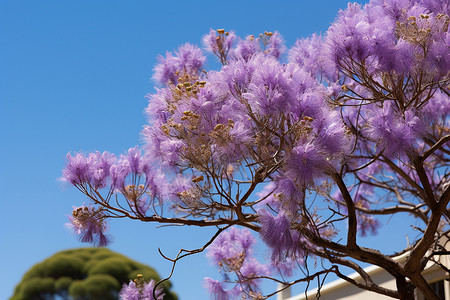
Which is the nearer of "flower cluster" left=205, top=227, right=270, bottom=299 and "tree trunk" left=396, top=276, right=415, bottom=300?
"tree trunk" left=396, top=276, right=415, bottom=300

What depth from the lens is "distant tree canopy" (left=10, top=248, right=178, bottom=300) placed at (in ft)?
47.2

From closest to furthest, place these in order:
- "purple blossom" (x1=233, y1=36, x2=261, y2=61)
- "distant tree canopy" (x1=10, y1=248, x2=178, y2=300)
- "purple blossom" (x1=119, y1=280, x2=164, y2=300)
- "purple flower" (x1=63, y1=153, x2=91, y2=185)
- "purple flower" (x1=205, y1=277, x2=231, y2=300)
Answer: "purple flower" (x1=63, y1=153, x2=91, y2=185) < "purple blossom" (x1=119, y1=280, x2=164, y2=300) < "purple flower" (x1=205, y1=277, x2=231, y2=300) < "purple blossom" (x1=233, y1=36, x2=261, y2=61) < "distant tree canopy" (x1=10, y1=248, x2=178, y2=300)

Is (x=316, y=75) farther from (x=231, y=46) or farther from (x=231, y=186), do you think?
(x=231, y=186)

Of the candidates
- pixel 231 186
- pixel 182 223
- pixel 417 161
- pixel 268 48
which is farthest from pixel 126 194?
pixel 268 48

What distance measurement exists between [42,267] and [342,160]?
1192 centimetres

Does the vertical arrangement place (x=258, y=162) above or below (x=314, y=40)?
below

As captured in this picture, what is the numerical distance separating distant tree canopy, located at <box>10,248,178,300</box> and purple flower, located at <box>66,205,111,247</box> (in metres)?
9.69

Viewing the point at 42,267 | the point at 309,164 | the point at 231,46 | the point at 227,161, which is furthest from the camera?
the point at 42,267

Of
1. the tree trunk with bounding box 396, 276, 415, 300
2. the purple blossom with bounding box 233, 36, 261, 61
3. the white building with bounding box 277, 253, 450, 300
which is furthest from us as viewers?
the white building with bounding box 277, 253, 450, 300

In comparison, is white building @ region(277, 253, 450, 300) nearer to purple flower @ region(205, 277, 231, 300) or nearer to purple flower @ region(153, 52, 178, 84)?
purple flower @ region(205, 277, 231, 300)

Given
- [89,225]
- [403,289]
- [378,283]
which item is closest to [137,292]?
[89,225]

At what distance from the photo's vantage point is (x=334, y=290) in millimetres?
9812

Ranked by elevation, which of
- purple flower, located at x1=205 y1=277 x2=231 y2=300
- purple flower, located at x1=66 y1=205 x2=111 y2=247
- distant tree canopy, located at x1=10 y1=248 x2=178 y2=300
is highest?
distant tree canopy, located at x1=10 y1=248 x2=178 y2=300

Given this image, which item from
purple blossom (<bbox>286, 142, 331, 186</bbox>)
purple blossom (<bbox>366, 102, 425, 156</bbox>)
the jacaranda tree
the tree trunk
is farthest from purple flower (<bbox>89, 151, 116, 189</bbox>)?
the tree trunk
